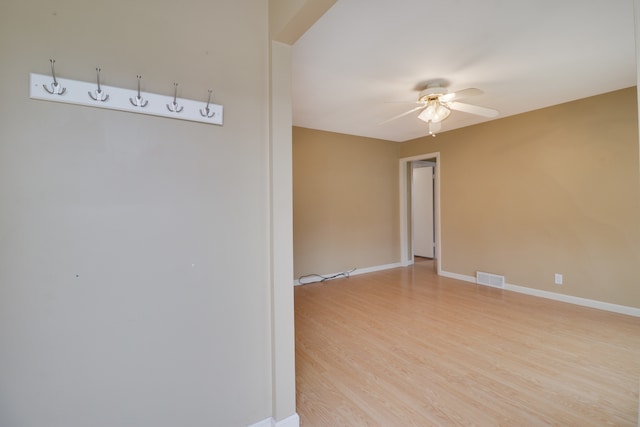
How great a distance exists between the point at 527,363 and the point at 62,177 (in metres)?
3.11

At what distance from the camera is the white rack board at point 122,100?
3.41ft

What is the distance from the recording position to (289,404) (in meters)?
1.49

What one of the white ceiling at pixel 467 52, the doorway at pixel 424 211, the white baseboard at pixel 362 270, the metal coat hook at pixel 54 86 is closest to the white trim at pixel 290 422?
the metal coat hook at pixel 54 86

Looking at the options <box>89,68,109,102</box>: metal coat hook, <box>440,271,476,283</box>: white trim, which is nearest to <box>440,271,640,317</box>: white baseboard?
<box>440,271,476,283</box>: white trim

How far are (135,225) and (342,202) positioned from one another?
153 inches

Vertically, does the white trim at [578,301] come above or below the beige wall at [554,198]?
below

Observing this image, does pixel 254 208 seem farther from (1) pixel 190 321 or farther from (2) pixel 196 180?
(1) pixel 190 321

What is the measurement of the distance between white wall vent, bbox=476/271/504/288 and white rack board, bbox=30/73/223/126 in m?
4.38

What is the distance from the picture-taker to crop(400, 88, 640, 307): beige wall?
3074mm

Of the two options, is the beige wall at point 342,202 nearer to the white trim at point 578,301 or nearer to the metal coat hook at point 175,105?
the white trim at point 578,301

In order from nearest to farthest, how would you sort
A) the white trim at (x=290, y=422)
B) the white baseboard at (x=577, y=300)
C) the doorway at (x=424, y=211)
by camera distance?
the white trim at (x=290, y=422)
the white baseboard at (x=577, y=300)
the doorway at (x=424, y=211)

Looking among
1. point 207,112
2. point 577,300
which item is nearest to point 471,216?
point 577,300

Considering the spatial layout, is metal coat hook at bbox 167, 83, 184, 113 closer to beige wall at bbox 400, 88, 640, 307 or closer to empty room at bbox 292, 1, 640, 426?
empty room at bbox 292, 1, 640, 426

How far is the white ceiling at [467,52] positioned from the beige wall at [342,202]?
3.98 ft
